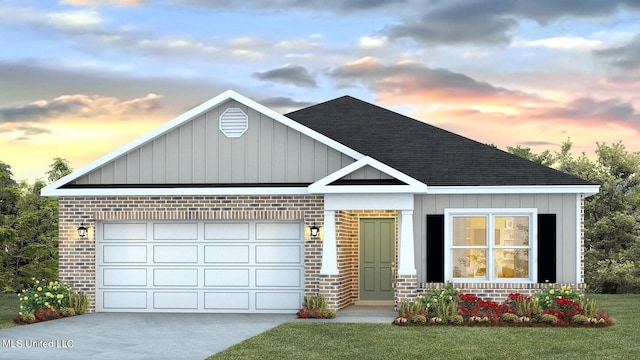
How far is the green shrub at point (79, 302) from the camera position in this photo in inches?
830

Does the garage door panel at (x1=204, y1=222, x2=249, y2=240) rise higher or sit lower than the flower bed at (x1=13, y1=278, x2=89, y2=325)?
higher

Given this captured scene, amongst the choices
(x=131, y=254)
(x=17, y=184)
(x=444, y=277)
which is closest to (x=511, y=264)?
(x=444, y=277)

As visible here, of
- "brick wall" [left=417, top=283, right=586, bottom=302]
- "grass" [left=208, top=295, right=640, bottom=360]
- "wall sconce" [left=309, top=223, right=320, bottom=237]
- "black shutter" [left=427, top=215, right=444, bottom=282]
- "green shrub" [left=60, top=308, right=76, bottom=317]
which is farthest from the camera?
"black shutter" [left=427, top=215, right=444, bottom=282]

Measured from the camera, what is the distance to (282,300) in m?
21.2

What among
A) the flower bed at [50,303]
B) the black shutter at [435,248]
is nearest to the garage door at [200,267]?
the flower bed at [50,303]

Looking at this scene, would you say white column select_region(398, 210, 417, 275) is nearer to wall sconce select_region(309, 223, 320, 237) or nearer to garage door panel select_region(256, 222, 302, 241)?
wall sconce select_region(309, 223, 320, 237)

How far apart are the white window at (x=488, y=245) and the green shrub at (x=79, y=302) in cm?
868

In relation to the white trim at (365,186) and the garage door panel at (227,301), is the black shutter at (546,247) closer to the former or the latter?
the white trim at (365,186)

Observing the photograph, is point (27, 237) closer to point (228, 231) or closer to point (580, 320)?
point (228, 231)

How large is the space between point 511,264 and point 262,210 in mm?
6092

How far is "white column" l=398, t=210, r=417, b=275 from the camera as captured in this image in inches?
802

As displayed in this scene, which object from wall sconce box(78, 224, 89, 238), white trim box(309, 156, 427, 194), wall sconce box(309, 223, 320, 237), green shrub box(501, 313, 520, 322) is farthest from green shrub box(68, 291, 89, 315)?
green shrub box(501, 313, 520, 322)

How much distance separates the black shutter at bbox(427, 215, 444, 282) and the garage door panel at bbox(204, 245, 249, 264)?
4.35 m

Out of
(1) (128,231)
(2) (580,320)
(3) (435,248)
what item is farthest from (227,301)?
(2) (580,320)
